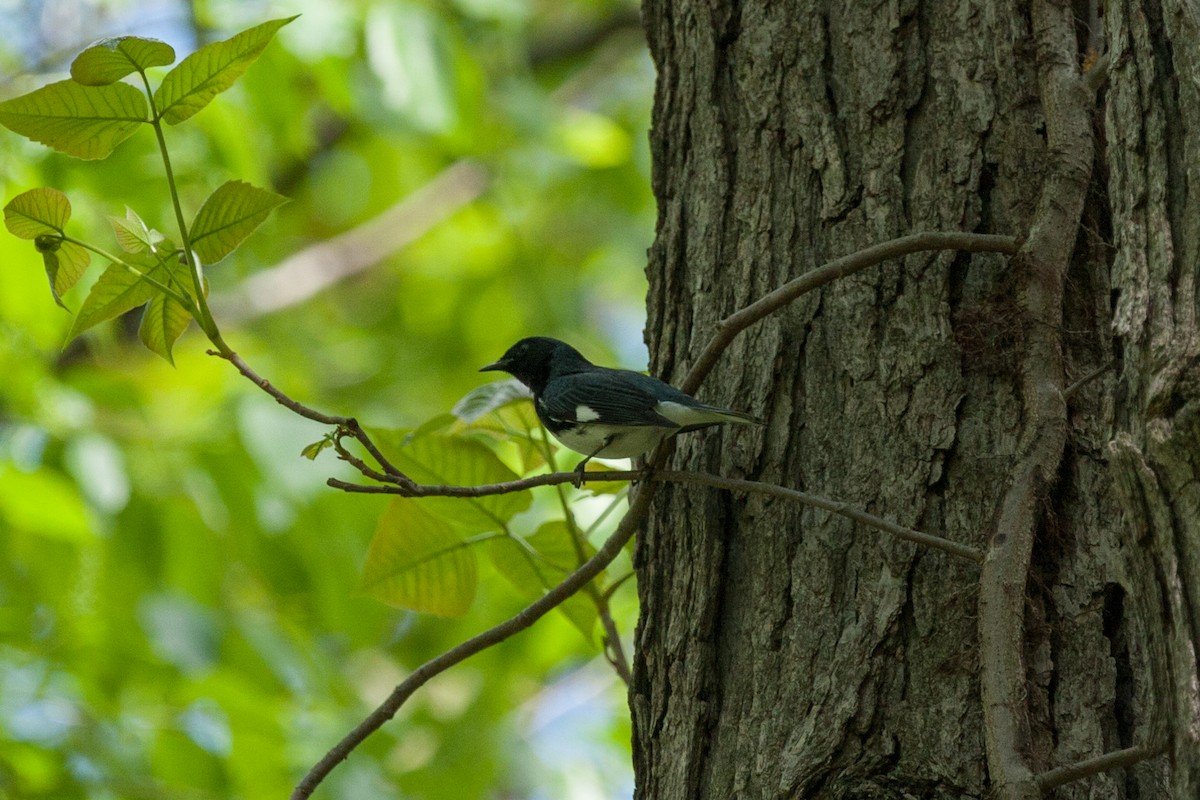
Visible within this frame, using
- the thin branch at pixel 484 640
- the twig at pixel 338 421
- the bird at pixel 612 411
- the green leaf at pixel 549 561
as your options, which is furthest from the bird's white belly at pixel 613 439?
the twig at pixel 338 421

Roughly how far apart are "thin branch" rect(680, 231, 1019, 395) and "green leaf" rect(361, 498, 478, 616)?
816 mm

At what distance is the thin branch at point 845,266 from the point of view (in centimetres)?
205

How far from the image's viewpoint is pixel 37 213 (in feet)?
6.28

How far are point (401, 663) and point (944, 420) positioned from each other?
6.70 meters

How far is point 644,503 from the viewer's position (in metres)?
2.33

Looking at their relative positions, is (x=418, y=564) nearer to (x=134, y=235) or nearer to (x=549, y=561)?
(x=549, y=561)

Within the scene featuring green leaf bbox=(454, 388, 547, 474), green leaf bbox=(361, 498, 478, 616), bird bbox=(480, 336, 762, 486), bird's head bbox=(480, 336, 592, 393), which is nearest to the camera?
bird bbox=(480, 336, 762, 486)

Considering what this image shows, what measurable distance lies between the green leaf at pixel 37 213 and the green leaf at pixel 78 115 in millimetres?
110

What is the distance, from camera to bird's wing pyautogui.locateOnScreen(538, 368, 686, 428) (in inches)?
101

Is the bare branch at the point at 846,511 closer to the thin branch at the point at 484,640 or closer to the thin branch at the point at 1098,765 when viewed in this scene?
the thin branch at the point at 484,640

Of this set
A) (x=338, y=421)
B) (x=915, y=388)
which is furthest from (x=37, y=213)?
(x=915, y=388)

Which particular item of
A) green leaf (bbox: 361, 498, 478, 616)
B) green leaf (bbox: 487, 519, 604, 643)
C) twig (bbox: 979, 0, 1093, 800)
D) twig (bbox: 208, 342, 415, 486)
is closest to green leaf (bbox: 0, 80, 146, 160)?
twig (bbox: 208, 342, 415, 486)

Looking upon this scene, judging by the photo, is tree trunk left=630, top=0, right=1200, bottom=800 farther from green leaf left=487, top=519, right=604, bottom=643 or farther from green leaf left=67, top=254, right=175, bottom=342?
green leaf left=67, top=254, right=175, bottom=342

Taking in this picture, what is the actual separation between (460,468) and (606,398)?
1.35 feet
